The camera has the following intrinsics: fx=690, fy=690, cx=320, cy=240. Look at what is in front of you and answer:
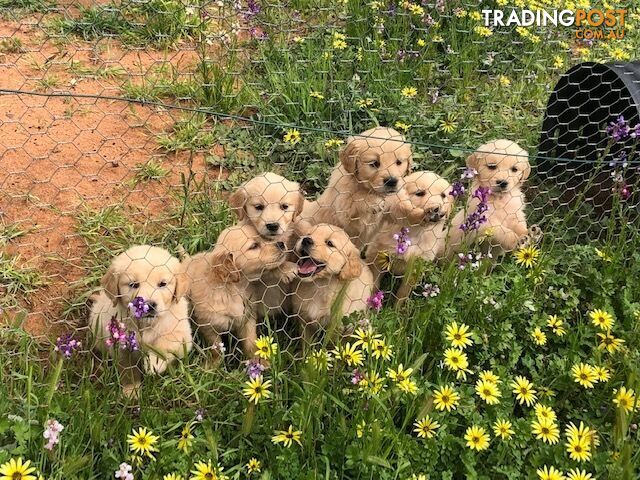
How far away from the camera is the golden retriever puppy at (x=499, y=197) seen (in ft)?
9.18

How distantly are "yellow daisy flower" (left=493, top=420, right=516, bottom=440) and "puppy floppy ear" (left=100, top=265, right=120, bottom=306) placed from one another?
1218mm

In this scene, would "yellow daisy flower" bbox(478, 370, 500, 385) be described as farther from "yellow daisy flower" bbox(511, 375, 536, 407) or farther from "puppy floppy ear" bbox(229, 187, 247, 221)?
"puppy floppy ear" bbox(229, 187, 247, 221)

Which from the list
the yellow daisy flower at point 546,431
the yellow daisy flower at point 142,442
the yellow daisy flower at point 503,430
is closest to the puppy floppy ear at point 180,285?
the yellow daisy flower at point 142,442

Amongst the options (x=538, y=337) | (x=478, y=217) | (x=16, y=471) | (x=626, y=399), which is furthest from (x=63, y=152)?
(x=626, y=399)

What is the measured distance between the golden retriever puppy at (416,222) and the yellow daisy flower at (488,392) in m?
0.63

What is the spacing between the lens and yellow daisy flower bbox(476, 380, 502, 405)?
205 cm

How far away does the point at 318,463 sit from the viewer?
197 cm

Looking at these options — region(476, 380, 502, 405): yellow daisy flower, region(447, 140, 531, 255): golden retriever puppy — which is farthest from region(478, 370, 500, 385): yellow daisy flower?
region(447, 140, 531, 255): golden retriever puppy

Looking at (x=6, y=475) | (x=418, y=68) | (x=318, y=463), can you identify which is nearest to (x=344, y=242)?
(x=318, y=463)

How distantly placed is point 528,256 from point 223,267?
3.76 feet

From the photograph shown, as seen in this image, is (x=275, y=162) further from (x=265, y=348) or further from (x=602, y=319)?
(x=602, y=319)

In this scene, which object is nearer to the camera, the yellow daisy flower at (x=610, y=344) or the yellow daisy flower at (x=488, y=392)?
the yellow daisy flower at (x=488, y=392)

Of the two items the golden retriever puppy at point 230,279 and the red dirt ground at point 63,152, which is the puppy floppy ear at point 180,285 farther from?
the red dirt ground at point 63,152

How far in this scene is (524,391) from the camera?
2154 mm
